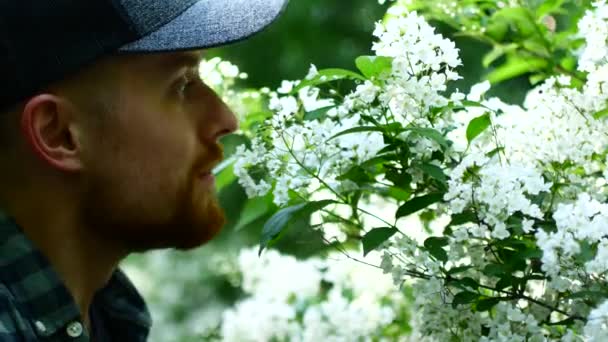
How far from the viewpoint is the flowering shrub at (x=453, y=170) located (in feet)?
3.39

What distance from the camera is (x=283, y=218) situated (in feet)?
3.59

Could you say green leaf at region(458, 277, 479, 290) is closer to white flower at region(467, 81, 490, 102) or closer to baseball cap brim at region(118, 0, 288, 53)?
white flower at region(467, 81, 490, 102)

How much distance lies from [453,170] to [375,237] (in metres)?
A: 0.10

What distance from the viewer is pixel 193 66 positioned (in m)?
1.17

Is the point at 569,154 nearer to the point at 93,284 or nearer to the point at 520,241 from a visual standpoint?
the point at 520,241

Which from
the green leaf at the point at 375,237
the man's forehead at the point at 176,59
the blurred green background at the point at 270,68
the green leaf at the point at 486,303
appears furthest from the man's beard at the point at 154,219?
the blurred green background at the point at 270,68

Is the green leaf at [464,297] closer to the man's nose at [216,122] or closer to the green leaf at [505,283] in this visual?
the green leaf at [505,283]

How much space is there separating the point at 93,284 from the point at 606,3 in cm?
65

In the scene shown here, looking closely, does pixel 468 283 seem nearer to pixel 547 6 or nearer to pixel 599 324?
pixel 599 324

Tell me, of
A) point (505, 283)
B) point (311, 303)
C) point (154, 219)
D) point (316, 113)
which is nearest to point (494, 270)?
point (505, 283)

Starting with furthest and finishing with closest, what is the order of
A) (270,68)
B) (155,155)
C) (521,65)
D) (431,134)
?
(270,68) < (521,65) < (155,155) < (431,134)

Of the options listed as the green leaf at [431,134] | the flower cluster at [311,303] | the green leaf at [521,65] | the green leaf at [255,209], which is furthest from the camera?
the flower cluster at [311,303]

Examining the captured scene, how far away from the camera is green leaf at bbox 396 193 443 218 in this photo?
107 cm

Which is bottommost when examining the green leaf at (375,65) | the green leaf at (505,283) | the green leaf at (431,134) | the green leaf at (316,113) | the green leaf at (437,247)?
the green leaf at (505,283)
